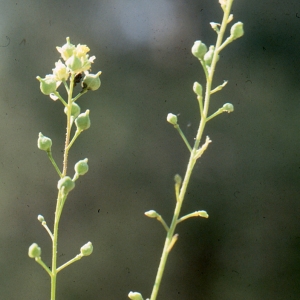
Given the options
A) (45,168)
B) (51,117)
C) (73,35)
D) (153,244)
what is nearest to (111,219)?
(153,244)

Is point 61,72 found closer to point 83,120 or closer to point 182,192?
point 83,120

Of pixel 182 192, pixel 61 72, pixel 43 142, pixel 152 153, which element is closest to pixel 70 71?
pixel 61 72

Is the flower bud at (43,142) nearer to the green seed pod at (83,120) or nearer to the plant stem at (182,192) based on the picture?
the green seed pod at (83,120)

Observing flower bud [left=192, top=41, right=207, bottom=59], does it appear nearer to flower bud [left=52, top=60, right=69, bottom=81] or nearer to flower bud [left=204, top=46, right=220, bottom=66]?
flower bud [left=204, top=46, right=220, bottom=66]

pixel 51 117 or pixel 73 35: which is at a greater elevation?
pixel 73 35

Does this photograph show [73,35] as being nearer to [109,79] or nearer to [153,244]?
[109,79]

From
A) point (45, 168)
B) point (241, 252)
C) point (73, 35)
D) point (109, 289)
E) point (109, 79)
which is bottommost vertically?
point (109, 289)

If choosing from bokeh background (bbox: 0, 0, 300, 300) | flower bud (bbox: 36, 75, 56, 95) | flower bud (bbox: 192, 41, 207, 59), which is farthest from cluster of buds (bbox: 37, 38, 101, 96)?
bokeh background (bbox: 0, 0, 300, 300)

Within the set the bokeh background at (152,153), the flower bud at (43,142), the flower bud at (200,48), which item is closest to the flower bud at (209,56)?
the flower bud at (200,48)

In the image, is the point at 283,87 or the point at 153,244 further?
the point at 153,244
